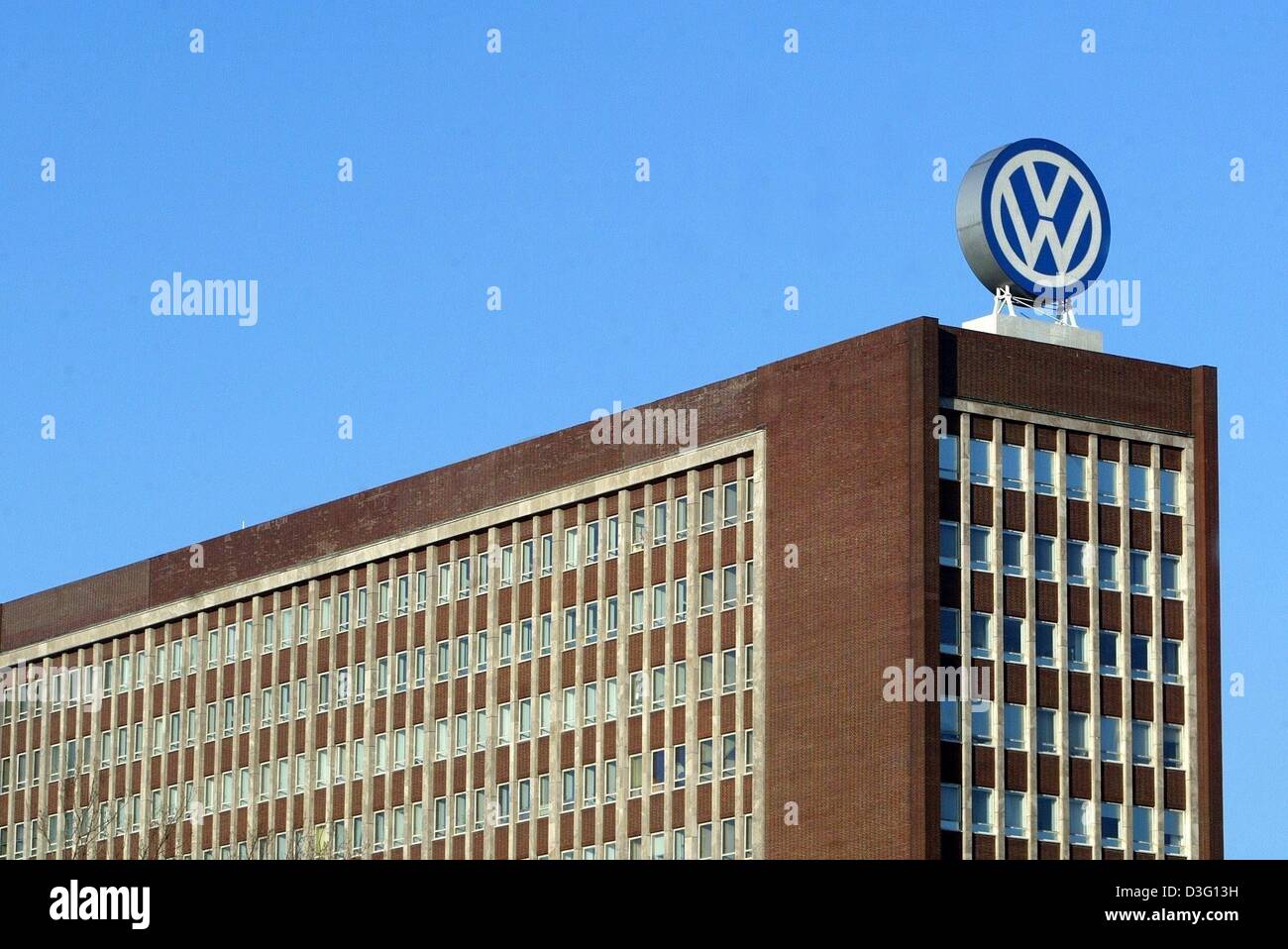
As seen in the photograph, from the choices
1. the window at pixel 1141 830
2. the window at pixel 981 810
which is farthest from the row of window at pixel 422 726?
the window at pixel 1141 830

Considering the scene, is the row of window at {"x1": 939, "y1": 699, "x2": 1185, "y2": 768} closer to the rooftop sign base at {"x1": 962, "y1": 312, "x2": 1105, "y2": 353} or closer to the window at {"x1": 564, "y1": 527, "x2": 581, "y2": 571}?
the rooftop sign base at {"x1": 962, "y1": 312, "x2": 1105, "y2": 353}

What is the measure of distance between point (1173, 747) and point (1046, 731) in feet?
17.1

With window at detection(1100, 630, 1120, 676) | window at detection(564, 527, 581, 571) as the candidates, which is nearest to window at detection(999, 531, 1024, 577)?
window at detection(1100, 630, 1120, 676)

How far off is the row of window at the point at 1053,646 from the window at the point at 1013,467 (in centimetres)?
448

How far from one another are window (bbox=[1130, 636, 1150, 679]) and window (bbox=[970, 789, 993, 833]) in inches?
290

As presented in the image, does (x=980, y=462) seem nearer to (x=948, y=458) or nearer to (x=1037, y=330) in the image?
(x=948, y=458)

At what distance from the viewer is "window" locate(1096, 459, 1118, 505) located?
8412cm

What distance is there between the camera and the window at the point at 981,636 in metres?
80.0

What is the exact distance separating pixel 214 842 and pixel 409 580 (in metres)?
14.9

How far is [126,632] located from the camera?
113875 mm

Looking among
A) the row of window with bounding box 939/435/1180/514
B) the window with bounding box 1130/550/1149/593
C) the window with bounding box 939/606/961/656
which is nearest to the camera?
the window with bounding box 939/606/961/656

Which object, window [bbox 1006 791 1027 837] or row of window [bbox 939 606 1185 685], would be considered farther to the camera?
row of window [bbox 939 606 1185 685]
